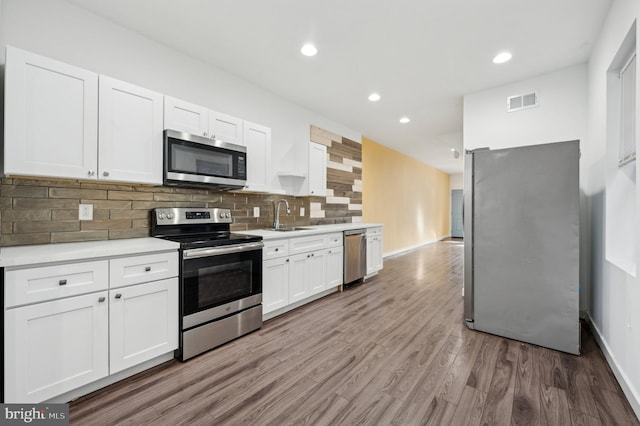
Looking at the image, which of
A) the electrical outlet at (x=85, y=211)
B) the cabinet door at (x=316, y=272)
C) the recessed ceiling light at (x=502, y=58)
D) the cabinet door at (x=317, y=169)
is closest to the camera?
the electrical outlet at (x=85, y=211)

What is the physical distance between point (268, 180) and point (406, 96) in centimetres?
230

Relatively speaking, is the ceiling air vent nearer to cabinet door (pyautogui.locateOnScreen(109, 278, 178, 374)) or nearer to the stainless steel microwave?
the stainless steel microwave

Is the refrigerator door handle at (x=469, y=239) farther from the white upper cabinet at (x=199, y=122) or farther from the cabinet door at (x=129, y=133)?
the cabinet door at (x=129, y=133)

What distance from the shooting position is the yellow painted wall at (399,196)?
6.21m

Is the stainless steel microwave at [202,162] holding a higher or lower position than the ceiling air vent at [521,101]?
lower

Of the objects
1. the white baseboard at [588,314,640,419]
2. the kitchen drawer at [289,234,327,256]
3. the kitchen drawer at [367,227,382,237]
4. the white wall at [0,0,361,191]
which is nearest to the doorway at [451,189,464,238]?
the kitchen drawer at [367,227,382,237]

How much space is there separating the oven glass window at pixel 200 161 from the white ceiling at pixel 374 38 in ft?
3.51

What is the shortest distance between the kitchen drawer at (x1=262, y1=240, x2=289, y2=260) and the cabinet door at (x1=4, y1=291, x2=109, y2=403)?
1367mm

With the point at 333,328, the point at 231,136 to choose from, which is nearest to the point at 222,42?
the point at 231,136

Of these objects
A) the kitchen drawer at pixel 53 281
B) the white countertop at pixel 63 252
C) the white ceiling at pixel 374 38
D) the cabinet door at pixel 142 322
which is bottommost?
the cabinet door at pixel 142 322

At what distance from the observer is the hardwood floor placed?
1596 mm

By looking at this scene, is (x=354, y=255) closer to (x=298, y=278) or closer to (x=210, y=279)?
(x=298, y=278)

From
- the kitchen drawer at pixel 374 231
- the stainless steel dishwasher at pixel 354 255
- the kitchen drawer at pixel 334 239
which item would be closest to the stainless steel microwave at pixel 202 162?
the kitchen drawer at pixel 334 239

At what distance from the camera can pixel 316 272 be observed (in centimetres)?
351
